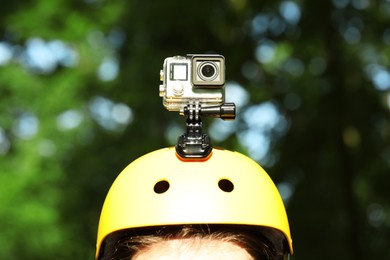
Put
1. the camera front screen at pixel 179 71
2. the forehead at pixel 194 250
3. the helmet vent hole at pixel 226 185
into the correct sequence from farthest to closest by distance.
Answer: the camera front screen at pixel 179 71 → the helmet vent hole at pixel 226 185 → the forehead at pixel 194 250

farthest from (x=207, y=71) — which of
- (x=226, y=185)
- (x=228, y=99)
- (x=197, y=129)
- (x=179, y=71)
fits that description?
(x=228, y=99)

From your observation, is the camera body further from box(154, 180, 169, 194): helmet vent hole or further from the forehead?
the forehead

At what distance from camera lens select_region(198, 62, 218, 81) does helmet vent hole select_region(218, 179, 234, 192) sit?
0.45 meters

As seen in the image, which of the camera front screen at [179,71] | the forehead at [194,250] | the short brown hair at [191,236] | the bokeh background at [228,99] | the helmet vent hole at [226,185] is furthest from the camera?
the bokeh background at [228,99]

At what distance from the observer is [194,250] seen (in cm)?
328

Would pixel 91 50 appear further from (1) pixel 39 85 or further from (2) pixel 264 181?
(2) pixel 264 181

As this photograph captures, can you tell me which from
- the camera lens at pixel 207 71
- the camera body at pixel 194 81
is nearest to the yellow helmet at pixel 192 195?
the camera body at pixel 194 81

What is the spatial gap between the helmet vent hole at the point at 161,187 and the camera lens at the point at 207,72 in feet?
1.59

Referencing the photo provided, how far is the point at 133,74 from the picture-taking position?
39.2 ft

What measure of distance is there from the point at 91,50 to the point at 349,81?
4.60 m

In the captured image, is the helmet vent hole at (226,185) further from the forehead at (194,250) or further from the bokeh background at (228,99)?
the bokeh background at (228,99)

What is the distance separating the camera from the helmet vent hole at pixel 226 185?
11.6 ft

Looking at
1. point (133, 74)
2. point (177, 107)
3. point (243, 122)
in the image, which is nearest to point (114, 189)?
point (177, 107)

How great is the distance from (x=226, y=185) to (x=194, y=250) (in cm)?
38
